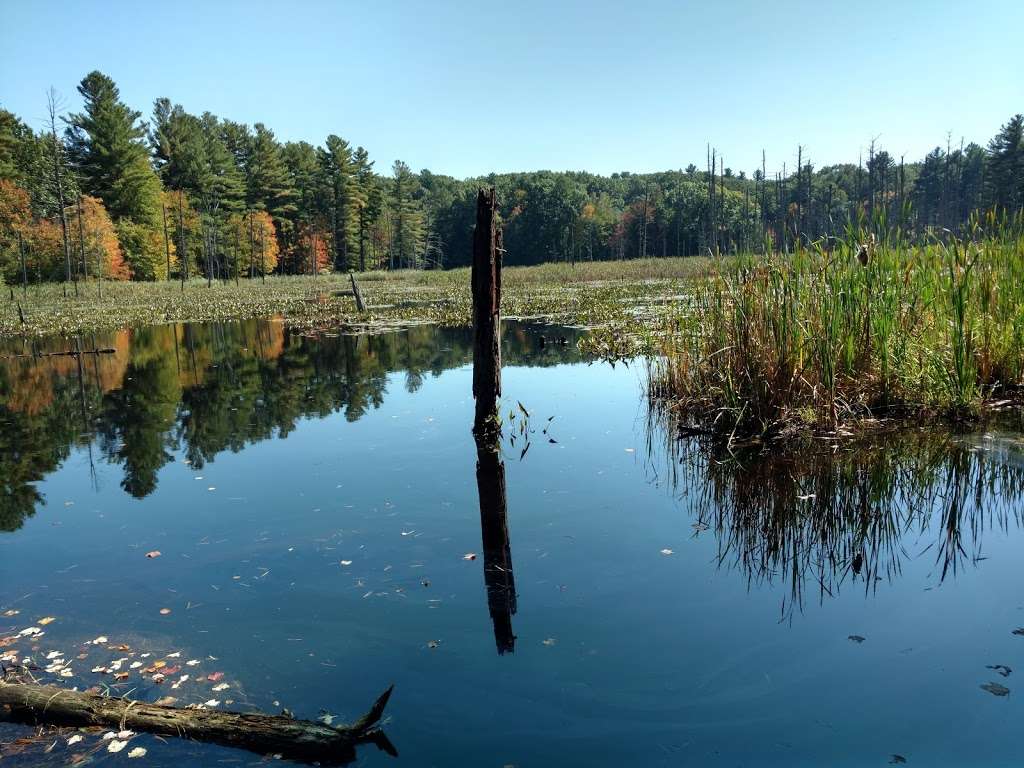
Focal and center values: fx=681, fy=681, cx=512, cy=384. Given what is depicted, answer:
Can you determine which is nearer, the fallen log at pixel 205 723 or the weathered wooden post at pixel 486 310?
the fallen log at pixel 205 723

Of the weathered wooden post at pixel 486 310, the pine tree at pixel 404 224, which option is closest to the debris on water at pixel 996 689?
the weathered wooden post at pixel 486 310

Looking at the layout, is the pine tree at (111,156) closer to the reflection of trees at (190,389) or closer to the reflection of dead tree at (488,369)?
the reflection of trees at (190,389)

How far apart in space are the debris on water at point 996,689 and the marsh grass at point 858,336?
4.39 metres

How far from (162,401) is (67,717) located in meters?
9.36

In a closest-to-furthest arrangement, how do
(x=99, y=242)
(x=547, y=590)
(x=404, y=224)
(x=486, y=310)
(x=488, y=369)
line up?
1. (x=547, y=590)
2. (x=486, y=310)
3. (x=488, y=369)
4. (x=99, y=242)
5. (x=404, y=224)

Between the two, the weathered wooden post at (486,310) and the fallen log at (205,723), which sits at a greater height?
the weathered wooden post at (486,310)

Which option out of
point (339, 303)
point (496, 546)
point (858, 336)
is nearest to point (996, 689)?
point (496, 546)

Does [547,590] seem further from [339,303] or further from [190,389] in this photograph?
[339,303]

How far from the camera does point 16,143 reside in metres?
48.7

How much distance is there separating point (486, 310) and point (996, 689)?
6.02 meters

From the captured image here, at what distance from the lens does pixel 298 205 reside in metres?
77.5

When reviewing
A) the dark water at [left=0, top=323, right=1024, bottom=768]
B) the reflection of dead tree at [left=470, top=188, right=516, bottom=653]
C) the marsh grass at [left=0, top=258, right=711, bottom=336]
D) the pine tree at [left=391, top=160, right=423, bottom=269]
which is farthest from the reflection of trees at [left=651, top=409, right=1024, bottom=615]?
the pine tree at [left=391, top=160, right=423, bottom=269]

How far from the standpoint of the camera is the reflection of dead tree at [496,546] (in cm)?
414

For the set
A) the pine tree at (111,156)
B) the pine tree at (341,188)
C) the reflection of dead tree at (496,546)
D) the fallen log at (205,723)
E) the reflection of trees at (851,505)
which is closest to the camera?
the fallen log at (205,723)
